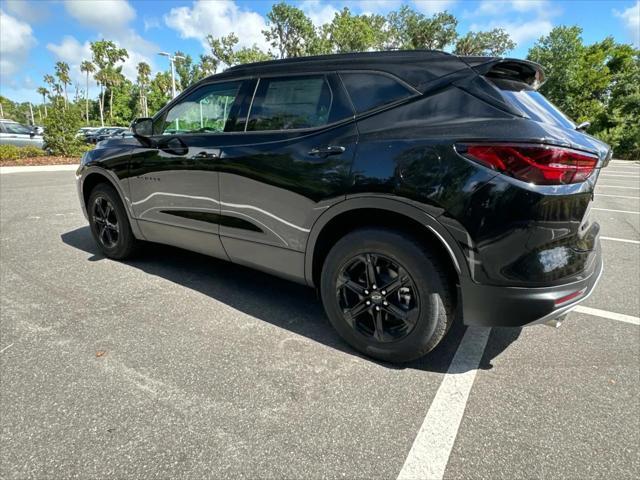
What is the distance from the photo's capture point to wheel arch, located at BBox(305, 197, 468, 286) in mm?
2137

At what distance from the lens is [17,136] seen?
18297mm

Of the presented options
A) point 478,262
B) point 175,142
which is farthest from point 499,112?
point 175,142

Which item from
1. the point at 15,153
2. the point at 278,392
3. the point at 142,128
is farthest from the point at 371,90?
the point at 15,153

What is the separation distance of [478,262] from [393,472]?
3.61ft

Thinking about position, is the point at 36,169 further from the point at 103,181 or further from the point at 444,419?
the point at 444,419

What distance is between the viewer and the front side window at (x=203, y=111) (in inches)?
125

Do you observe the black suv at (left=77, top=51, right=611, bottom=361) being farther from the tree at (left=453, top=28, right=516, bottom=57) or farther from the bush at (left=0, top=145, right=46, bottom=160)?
the tree at (left=453, top=28, right=516, bottom=57)

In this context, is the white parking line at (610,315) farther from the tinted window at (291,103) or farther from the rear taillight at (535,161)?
the tinted window at (291,103)

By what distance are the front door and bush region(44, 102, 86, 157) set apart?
15569 millimetres

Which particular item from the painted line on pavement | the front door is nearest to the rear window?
the front door

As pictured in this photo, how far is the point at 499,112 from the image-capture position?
2045 millimetres

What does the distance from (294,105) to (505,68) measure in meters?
1.36

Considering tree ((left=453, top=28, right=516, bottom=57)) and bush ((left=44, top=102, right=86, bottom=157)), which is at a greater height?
tree ((left=453, top=28, right=516, bottom=57))

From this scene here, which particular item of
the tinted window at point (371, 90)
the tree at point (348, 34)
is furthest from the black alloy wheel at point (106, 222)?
the tree at point (348, 34)
